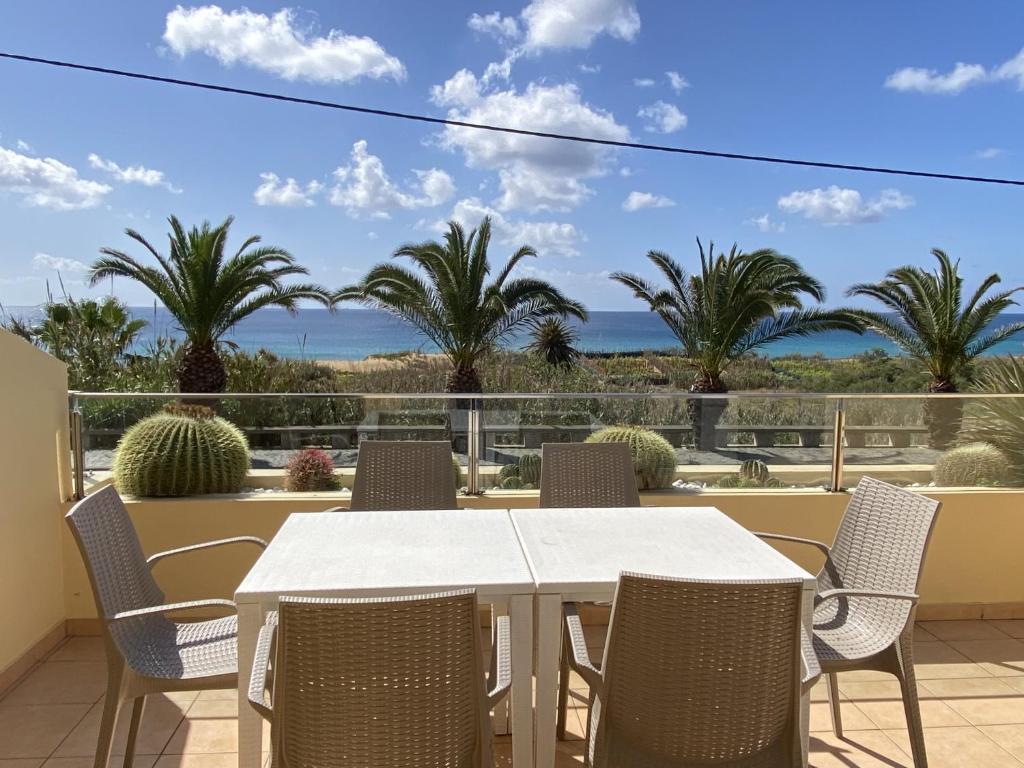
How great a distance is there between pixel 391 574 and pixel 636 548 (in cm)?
83

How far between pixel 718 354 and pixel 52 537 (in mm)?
10109

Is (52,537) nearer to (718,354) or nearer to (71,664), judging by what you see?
(71,664)

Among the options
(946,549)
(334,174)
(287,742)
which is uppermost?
(334,174)

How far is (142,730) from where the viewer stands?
2973 millimetres

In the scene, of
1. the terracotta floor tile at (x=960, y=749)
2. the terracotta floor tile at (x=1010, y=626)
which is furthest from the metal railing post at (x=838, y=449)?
the terracotta floor tile at (x=960, y=749)

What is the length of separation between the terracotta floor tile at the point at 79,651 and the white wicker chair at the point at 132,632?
1.28 meters

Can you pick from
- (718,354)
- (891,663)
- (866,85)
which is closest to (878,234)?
(866,85)

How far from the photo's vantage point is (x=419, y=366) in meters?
14.6

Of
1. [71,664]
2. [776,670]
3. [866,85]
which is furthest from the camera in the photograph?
[866,85]

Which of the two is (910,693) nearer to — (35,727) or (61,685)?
(35,727)

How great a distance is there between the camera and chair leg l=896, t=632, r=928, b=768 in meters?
2.55

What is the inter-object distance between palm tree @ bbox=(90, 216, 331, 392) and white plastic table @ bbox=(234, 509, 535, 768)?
918cm

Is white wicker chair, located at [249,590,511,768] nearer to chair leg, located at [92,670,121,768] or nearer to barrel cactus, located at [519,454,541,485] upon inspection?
chair leg, located at [92,670,121,768]

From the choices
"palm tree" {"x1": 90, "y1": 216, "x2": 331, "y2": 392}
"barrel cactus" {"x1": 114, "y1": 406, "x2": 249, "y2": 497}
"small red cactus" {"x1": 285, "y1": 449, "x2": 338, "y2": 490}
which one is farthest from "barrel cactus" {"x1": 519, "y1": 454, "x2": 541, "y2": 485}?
"palm tree" {"x1": 90, "y1": 216, "x2": 331, "y2": 392}
